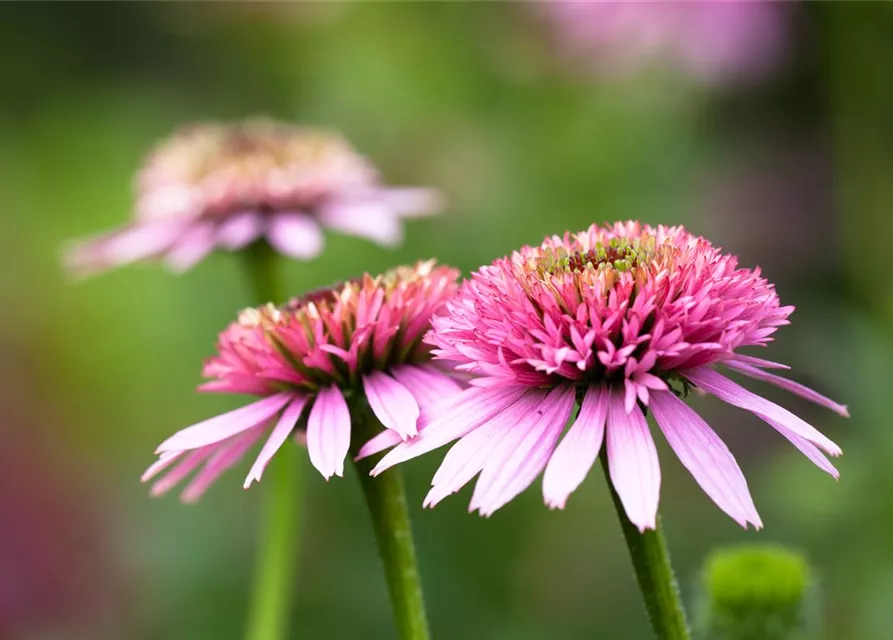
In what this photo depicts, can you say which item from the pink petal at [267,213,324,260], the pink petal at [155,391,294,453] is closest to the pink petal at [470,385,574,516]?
the pink petal at [155,391,294,453]

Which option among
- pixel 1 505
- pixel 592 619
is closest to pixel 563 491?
pixel 1 505

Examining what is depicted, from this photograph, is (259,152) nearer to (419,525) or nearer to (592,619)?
(419,525)

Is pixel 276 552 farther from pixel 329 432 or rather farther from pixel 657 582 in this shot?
pixel 657 582

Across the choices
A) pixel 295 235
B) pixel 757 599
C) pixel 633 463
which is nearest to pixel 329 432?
pixel 633 463

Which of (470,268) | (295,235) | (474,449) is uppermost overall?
(470,268)

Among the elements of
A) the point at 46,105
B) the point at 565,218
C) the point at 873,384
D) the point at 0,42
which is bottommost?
the point at 873,384
